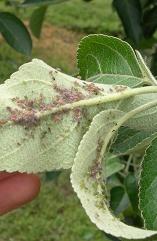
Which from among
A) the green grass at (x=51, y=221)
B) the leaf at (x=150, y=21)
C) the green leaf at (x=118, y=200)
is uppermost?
the leaf at (x=150, y=21)

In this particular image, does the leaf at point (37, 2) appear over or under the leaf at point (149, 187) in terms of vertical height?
under

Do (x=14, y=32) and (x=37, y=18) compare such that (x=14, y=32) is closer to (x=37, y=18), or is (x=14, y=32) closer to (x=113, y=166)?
(x=113, y=166)

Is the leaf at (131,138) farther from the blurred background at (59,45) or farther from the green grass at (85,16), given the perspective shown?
the green grass at (85,16)

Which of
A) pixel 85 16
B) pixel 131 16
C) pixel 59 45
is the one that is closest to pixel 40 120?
pixel 131 16

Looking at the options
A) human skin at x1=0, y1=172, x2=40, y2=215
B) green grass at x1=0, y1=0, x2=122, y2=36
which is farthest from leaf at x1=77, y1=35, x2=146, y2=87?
green grass at x1=0, y1=0, x2=122, y2=36

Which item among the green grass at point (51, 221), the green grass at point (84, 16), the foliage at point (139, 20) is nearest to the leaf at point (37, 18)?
the foliage at point (139, 20)

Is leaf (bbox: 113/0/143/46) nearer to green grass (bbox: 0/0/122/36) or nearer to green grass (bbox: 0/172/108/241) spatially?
green grass (bbox: 0/172/108/241)
